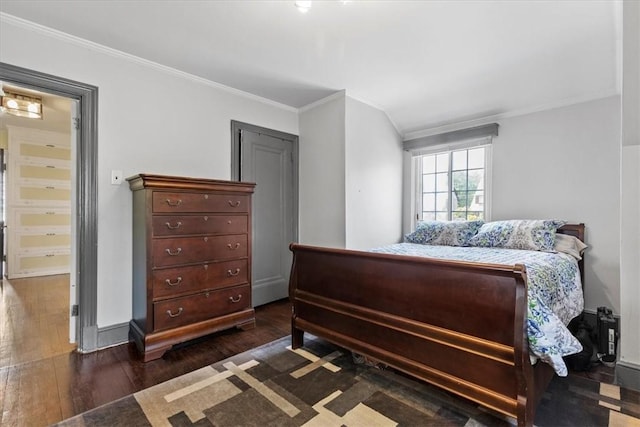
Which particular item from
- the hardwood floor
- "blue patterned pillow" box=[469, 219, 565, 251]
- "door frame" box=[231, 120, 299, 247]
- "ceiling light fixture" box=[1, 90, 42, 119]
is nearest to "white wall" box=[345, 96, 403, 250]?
"door frame" box=[231, 120, 299, 247]

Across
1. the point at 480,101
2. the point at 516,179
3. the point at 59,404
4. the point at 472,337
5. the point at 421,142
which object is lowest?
the point at 59,404

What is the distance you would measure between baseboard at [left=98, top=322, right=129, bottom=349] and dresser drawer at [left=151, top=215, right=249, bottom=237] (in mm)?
912

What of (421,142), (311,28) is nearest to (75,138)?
(311,28)

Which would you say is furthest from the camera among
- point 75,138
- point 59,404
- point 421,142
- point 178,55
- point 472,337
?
point 421,142

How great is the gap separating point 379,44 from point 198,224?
208 cm

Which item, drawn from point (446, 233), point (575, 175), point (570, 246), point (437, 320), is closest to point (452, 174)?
point (446, 233)

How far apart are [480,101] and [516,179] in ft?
3.14

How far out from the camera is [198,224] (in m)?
2.48

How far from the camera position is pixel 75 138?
2400mm

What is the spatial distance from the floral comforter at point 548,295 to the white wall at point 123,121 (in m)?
2.57

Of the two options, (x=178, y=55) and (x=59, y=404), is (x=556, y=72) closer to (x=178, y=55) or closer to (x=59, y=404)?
(x=178, y=55)

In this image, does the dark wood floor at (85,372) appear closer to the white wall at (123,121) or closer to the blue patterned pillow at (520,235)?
the white wall at (123,121)

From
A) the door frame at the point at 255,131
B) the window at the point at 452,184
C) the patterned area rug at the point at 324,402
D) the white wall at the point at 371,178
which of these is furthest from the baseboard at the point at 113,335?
the window at the point at 452,184

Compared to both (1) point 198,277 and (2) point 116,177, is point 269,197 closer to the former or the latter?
(1) point 198,277
